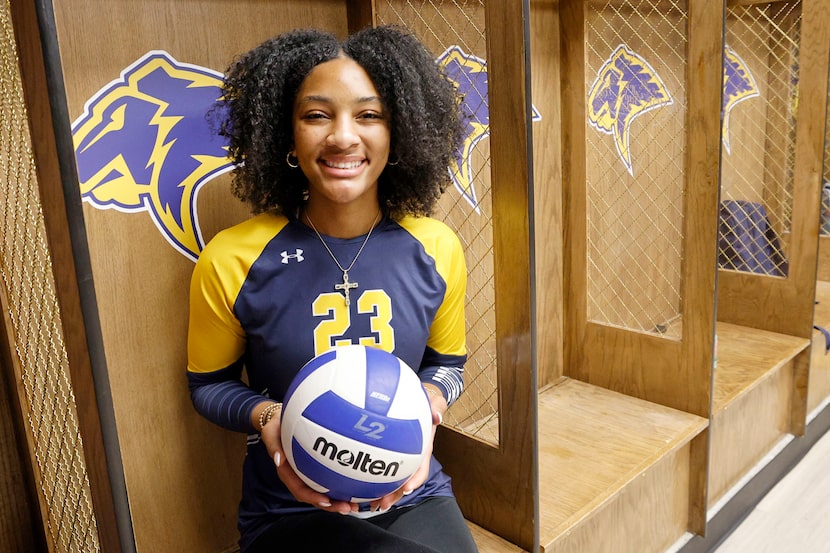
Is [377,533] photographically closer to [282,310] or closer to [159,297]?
[282,310]

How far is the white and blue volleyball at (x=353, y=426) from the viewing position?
3.89 ft

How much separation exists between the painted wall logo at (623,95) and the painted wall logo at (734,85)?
85 cm

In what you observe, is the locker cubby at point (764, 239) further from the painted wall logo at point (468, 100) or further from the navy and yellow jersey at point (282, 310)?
the navy and yellow jersey at point (282, 310)

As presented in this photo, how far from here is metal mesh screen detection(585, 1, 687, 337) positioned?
2.86 m

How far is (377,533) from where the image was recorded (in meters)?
1.38

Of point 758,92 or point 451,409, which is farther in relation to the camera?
point 758,92

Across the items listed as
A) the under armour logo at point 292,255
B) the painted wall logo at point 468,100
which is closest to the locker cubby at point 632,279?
the painted wall logo at point 468,100

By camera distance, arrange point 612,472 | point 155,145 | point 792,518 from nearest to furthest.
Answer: point 155,145 < point 612,472 < point 792,518

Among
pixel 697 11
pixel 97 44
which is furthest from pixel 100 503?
pixel 697 11

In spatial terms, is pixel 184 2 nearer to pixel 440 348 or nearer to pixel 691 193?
pixel 440 348

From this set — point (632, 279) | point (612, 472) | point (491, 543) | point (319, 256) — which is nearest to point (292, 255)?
point (319, 256)

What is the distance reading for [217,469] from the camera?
1.91m

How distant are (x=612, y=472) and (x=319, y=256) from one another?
1.27m

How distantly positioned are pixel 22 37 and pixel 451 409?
176cm
